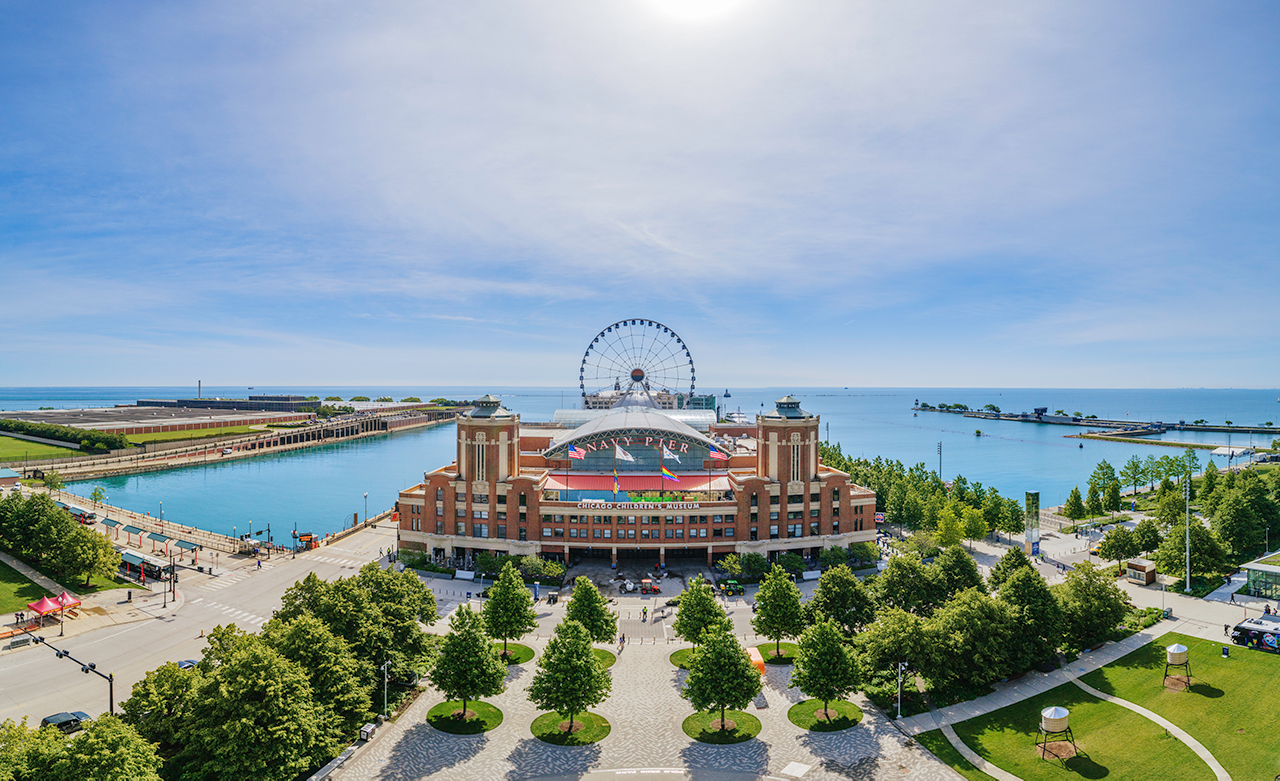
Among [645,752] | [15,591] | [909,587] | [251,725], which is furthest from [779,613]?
[15,591]

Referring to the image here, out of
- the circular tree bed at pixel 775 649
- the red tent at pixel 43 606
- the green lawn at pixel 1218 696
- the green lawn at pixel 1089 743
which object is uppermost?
the red tent at pixel 43 606

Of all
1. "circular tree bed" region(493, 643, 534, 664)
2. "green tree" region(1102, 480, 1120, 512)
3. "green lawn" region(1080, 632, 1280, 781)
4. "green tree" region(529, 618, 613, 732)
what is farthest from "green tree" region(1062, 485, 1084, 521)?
"green tree" region(529, 618, 613, 732)

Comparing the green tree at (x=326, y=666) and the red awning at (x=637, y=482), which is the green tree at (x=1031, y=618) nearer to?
the red awning at (x=637, y=482)

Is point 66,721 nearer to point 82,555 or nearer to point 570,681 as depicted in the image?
point 570,681

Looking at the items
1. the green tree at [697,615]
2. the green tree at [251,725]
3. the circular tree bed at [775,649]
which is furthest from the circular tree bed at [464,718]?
the circular tree bed at [775,649]

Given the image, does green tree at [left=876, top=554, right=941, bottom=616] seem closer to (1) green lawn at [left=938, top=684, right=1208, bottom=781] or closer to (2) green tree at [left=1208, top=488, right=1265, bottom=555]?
(1) green lawn at [left=938, top=684, right=1208, bottom=781]

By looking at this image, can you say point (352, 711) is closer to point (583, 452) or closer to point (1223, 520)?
point (583, 452)
